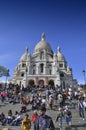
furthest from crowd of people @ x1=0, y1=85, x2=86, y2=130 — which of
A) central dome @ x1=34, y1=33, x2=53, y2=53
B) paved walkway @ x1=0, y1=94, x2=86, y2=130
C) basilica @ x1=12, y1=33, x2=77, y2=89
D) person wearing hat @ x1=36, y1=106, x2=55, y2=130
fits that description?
central dome @ x1=34, y1=33, x2=53, y2=53

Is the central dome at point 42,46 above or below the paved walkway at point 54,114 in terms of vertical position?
above

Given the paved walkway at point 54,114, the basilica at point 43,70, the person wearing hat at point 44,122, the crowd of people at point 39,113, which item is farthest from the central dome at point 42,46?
the person wearing hat at point 44,122

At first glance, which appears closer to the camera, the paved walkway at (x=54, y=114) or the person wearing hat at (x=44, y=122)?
the person wearing hat at (x=44, y=122)

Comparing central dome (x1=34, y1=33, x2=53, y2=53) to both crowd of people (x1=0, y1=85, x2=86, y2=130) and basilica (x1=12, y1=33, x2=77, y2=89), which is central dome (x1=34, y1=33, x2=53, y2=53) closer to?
basilica (x1=12, y1=33, x2=77, y2=89)

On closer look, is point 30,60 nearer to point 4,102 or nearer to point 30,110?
point 4,102

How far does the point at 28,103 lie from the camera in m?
23.1

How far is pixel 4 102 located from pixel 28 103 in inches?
126

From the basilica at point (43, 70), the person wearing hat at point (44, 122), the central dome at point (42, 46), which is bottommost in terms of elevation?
the person wearing hat at point (44, 122)

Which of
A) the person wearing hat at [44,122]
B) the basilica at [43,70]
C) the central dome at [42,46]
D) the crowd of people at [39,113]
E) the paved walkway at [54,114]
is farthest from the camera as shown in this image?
the central dome at [42,46]

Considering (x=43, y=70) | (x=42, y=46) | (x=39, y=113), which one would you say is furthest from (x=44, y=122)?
(x=42, y=46)

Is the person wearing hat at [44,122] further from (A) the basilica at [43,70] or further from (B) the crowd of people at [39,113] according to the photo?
(A) the basilica at [43,70]

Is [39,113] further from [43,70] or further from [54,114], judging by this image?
[43,70]

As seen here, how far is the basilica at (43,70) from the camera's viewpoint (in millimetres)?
63853

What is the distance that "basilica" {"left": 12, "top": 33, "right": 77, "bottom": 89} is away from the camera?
63.9 metres
